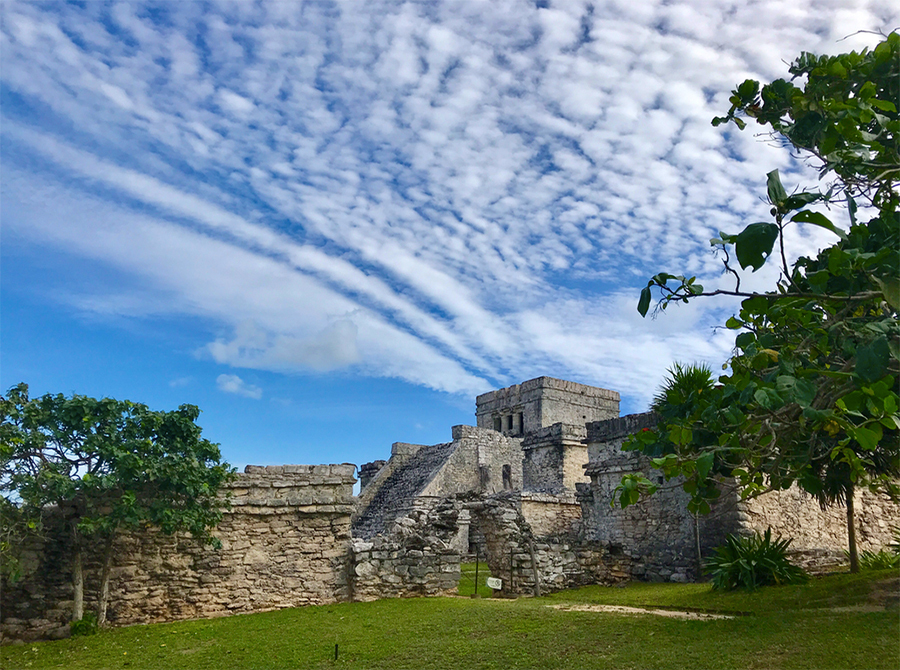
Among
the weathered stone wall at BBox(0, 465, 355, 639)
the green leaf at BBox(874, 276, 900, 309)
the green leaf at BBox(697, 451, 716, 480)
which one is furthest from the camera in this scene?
the weathered stone wall at BBox(0, 465, 355, 639)

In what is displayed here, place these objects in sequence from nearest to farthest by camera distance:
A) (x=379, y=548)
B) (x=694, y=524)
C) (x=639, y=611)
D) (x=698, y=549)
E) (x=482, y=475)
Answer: (x=639, y=611) → (x=379, y=548) → (x=698, y=549) → (x=694, y=524) → (x=482, y=475)

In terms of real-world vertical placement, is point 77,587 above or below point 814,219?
below

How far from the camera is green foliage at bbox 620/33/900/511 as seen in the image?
13.4ft

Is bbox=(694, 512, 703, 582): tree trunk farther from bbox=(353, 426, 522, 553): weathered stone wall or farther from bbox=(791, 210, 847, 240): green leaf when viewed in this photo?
bbox=(791, 210, 847, 240): green leaf

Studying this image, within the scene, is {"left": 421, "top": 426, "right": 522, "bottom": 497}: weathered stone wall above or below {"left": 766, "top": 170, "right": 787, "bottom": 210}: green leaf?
below

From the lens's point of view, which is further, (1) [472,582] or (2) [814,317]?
(1) [472,582]

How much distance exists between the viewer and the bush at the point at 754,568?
31.7ft

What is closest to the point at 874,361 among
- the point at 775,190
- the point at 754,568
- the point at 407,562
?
the point at 775,190

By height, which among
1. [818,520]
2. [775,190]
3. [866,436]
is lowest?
[818,520]

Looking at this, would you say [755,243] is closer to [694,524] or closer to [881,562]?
[881,562]

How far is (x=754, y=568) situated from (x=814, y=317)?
6.14 meters

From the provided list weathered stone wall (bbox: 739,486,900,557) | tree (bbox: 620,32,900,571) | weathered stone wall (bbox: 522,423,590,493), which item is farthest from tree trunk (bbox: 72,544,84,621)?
weathered stone wall (bbox: 522,423,590,493)

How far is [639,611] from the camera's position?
9.06 metres

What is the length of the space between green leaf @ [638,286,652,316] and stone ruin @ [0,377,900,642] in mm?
2608
